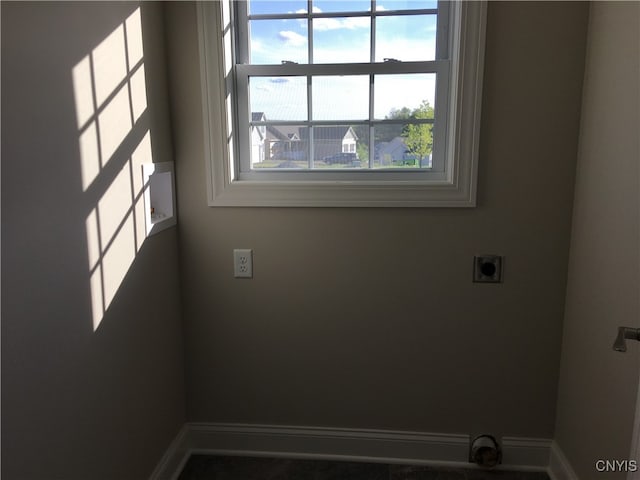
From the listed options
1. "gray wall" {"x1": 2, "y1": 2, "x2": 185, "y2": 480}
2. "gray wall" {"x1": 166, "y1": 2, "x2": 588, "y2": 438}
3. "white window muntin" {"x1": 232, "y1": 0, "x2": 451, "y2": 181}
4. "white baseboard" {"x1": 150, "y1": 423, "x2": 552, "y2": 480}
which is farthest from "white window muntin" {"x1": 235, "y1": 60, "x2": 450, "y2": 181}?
"white baseboard" {"x1": 150, "y1": 423, "x2": 552, "y2": 480}

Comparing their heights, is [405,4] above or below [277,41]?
above

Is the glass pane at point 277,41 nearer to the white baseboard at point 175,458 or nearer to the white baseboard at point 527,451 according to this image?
the white baseboard at point 175,458

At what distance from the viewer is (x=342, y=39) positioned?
74.5 inches

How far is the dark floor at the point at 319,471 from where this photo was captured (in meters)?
1.96

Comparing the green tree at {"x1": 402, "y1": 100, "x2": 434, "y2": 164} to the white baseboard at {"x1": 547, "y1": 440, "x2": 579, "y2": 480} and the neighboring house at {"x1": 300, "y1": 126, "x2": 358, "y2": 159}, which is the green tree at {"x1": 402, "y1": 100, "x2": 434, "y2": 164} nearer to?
the neighboring house at {"x1": 300, "y1": 126, "x2": 358, "y2": 159}

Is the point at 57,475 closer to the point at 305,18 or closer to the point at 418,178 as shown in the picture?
the point at 418,178

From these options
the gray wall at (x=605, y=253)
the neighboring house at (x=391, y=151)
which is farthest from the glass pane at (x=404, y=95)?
the gray wall at (x=605, y=253)

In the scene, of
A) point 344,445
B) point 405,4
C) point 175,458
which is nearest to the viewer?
point 405,4

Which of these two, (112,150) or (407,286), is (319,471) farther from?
(112,150)

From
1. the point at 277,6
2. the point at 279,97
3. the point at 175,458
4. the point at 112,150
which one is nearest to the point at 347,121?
the point at 279,97

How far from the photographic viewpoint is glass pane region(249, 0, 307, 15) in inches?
74.6

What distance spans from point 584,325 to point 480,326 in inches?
14.7

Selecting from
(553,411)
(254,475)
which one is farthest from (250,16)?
(553,411)

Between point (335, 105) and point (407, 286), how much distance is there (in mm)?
788
